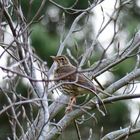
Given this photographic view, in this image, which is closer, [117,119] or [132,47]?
[132,47]

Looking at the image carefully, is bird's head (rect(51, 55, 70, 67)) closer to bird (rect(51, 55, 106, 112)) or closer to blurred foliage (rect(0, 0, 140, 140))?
bird (rect(51, 55, 106, 112))

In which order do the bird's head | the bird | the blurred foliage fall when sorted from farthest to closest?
the blurred foliage, the bird's head, the bird

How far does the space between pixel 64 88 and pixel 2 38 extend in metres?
1.13

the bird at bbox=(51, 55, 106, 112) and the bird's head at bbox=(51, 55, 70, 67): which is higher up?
the bird's head at bbox=(51, 55, 70, 67)

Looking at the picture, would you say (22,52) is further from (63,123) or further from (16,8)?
(63,123)

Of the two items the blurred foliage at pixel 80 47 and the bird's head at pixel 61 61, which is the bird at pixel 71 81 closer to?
the bird's head at pixel 61 61

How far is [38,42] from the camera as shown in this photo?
1559 cm

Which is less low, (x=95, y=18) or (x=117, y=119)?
(x=95, y=18)

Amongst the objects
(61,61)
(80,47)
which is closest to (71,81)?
(61,61)

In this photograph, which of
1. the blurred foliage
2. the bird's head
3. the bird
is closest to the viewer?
the bird

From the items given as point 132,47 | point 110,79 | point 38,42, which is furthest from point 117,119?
point 132,47

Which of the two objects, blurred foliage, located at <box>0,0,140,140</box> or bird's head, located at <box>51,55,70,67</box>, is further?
blurred foliage, located at <box>0,0,140,140</box>

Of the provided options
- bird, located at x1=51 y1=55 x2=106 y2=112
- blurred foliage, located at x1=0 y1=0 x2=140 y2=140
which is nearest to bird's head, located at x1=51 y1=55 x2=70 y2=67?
bird, located at x1=51 y1=55 x2=106 y2=112

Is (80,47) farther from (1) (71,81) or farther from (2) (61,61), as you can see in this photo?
(1) (71,81)
